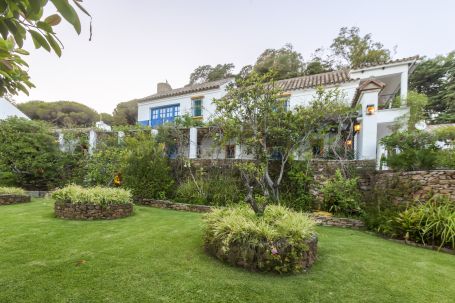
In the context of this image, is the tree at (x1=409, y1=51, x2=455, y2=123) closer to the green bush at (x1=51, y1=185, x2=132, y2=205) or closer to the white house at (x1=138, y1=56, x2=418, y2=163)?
the white house at (x1=138, y1=56, x2=418, y2=163)

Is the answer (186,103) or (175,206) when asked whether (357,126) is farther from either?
(186,103)

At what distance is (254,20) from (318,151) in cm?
668

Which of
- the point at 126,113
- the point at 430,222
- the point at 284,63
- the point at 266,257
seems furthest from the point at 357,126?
the point at 126,113

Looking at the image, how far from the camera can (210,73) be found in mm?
28516

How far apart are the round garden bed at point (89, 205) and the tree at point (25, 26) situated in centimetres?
654

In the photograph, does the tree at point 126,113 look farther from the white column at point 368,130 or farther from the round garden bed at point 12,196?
the white column at point 368,130

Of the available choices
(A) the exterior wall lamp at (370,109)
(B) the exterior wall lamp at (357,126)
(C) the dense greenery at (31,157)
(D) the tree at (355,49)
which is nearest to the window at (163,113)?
(C) the dense greenery at (31,157)

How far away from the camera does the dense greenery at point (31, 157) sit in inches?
476

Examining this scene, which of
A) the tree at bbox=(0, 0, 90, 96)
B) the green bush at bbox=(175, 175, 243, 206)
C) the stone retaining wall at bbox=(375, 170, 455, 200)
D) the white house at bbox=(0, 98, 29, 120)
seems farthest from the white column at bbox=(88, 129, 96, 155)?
the stone retaining wall at bbox=(375, 170, 455, 200)

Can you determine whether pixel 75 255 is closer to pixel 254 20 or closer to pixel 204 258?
pixel 204 258

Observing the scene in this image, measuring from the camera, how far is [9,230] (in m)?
5.59

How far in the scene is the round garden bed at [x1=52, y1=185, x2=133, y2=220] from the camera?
709 cm

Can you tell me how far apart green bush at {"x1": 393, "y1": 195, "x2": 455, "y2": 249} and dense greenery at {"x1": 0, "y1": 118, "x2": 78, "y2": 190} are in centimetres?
1527

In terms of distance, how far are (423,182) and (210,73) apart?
84.2 feet
